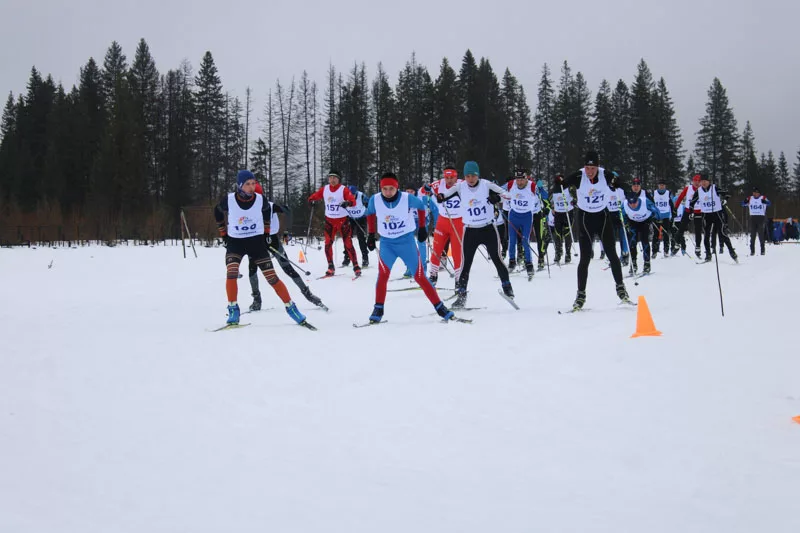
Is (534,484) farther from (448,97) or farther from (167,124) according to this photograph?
(167,124)

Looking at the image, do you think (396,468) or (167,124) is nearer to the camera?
(396,468)

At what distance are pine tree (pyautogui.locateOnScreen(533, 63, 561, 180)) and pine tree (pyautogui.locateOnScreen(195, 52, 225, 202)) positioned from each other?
2990cm

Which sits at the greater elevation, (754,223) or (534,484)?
(754,223)

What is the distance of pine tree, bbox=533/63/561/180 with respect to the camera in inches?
2340

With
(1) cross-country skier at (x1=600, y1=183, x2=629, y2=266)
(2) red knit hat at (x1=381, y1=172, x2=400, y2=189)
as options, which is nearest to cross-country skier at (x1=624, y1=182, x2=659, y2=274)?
(1) cross-country skier at (x1=600, y1=183, x2=629, y2=266)

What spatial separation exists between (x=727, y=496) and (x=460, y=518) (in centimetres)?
129

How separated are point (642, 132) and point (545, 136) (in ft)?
29.2

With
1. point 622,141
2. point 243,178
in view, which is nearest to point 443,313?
point 243,178

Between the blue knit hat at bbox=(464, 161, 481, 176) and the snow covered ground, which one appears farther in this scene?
the blue knit hat at bbox=(464, 161, 481, 176)

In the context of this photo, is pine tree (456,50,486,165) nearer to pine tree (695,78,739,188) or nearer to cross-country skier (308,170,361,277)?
pine tree (695,78,739,188)

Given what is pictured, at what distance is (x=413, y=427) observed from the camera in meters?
4.00

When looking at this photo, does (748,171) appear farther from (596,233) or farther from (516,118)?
(596,233)

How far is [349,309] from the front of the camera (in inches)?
417

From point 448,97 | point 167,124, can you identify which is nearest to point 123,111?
point 167,124
